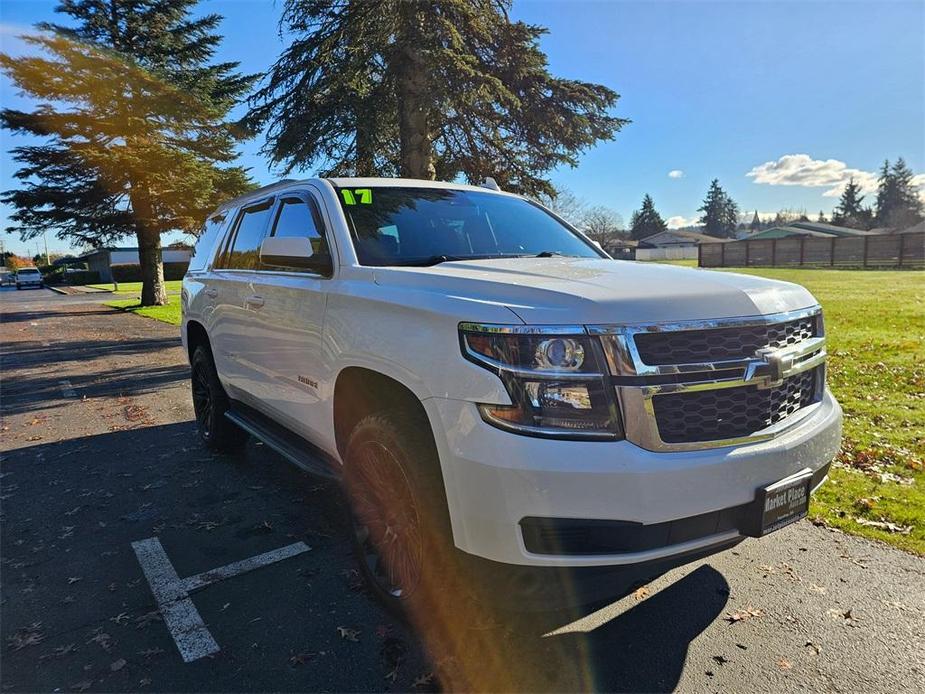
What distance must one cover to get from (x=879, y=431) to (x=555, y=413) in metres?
5.07

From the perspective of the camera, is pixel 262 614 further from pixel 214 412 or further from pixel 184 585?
pixel 214 412

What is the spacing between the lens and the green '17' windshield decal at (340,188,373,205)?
363 centimetres

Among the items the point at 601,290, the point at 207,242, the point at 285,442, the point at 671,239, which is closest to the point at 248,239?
the point at 207,242

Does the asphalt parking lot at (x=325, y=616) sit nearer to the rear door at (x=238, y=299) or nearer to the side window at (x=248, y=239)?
the rear door at (x=238, y=299)

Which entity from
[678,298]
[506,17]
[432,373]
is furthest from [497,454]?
[506,17]

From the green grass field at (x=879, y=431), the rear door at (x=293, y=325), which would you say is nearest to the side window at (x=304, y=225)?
the rear door at (x=293, y=325)

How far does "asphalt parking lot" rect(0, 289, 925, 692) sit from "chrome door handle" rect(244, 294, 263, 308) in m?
1.42

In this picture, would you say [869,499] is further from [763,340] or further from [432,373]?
[432,373]

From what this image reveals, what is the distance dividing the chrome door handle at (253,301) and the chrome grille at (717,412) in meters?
2.93

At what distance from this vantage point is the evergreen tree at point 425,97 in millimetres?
11008

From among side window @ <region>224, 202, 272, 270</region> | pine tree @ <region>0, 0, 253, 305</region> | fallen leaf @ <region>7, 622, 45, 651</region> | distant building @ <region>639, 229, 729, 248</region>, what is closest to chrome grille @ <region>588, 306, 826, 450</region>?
fallen leaf @ <region>7, 622, 45, 651</region>

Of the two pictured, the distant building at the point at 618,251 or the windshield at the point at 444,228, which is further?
the distant building at the point at 618,251

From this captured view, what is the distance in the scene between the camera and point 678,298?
7.59 ft

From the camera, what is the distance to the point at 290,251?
325cm
